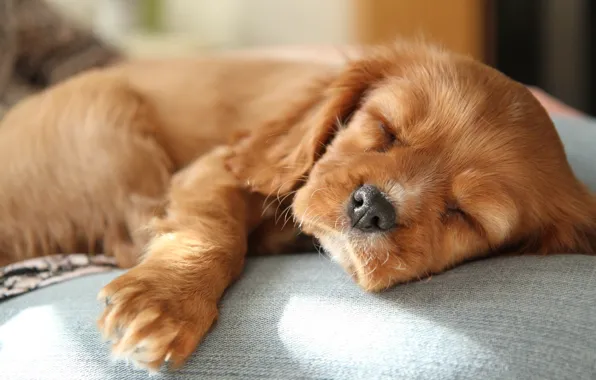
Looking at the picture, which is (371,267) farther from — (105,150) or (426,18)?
(426,18)

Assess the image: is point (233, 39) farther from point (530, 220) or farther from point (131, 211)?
point (530, 220)

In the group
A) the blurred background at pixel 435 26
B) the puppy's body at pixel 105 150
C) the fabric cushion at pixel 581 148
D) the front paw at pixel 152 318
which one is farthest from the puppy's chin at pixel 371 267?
the blurred background at pixel 435 26

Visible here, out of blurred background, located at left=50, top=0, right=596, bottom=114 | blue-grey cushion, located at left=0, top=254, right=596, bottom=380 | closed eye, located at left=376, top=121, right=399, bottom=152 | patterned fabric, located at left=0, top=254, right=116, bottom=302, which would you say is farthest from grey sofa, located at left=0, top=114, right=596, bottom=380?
blurred background, located at left=50, top=0, right=596, bottom=114

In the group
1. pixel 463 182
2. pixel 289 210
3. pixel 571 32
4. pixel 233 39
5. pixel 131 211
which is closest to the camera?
pixel 463 182

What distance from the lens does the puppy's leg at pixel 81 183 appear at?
5.77ft

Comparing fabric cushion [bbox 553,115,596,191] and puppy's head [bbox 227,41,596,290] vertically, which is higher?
puppy's head [bbox 227,41,596,290]

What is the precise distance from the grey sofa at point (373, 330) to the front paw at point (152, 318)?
0.03 metres

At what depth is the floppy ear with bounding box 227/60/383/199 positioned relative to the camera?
5.44 ft

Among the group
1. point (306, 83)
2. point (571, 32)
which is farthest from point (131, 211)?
point (571, 32)

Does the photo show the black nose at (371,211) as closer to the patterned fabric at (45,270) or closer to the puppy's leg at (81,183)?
the puppy's leg at (81,183)

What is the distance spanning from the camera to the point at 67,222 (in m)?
1.79

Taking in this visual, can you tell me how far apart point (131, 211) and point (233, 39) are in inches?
170

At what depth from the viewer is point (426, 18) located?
5270 millimetres

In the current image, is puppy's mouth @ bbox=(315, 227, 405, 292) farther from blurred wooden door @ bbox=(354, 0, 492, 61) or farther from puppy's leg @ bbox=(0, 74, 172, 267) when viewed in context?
blurred wooden door @ bbox=(354, 0, 492, 61)
